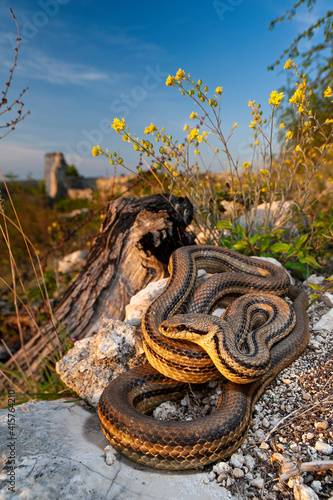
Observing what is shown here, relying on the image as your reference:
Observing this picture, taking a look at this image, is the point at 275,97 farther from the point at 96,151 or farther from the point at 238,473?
the point at 238,473

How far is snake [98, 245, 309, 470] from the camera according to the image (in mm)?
2756

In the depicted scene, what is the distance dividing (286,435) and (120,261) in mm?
3899

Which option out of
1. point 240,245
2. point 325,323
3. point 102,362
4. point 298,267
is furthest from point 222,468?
point 298,267

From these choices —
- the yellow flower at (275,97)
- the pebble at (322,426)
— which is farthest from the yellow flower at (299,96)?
the pebble at (322,426)

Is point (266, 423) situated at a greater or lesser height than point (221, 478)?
greater

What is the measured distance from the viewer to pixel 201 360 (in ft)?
10.7

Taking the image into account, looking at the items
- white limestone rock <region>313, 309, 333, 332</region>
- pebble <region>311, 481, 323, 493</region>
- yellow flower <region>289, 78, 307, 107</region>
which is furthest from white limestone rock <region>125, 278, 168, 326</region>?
yellow flower <region>289, 78, 307, 107</region>

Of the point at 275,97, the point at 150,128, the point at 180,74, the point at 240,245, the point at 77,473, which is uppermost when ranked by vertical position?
the point at 180,74

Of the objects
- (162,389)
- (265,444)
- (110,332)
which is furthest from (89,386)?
(265,444)

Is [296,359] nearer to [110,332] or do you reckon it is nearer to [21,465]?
[110,332]

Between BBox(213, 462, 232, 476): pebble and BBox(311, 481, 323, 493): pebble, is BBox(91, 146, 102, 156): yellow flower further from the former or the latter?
BBox(311, 481, 323, 493): pebble

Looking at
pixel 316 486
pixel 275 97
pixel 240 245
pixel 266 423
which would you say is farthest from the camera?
pixel 240 245

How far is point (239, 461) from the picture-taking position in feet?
8.91

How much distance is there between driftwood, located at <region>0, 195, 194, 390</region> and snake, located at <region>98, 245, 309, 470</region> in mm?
602
